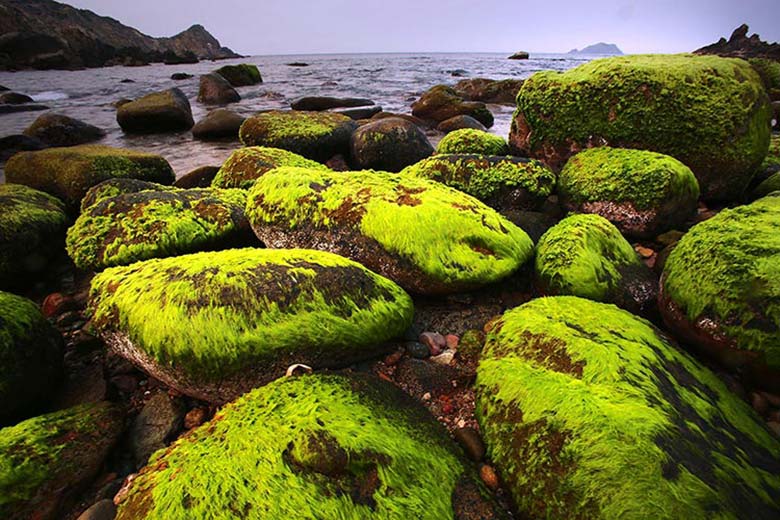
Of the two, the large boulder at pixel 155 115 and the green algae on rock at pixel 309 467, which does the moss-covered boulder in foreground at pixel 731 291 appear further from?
the large boulder at pixel 155 115

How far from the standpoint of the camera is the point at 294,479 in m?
1.50

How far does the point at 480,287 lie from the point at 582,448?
5.64 feet

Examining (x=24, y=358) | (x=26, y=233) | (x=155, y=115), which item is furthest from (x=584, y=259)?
(x=155, y=115)

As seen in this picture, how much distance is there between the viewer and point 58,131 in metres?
9.48

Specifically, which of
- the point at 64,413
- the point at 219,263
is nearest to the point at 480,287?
the point at 219,263

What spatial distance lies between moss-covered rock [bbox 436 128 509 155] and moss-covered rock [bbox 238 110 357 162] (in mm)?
2265

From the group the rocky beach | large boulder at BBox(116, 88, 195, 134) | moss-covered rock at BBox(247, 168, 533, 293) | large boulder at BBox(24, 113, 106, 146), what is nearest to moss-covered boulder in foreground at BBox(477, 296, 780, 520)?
the rocky beach

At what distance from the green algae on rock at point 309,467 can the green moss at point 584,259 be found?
1694mm

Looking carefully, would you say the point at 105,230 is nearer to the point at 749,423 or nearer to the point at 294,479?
the point at 294,479

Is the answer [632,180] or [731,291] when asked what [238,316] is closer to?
[731,291]

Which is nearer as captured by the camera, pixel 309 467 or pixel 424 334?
pixel 309 467

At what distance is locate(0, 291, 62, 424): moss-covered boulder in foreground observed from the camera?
221cm

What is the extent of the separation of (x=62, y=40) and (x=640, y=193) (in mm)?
50954

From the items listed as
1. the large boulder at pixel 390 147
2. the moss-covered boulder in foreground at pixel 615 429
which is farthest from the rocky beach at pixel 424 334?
the large boulder at pixel 390 147
